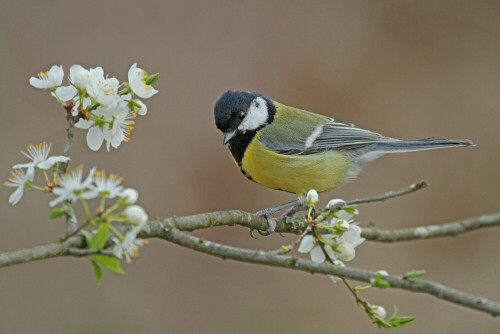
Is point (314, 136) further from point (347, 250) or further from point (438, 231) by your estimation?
point (347, 250)

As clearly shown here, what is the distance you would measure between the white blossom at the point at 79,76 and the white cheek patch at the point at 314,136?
1598mm

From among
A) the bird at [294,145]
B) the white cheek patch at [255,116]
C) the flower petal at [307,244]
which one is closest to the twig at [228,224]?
the flower petal at [307,244]

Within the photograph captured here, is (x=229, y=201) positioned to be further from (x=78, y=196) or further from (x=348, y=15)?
(x=78, y=196)

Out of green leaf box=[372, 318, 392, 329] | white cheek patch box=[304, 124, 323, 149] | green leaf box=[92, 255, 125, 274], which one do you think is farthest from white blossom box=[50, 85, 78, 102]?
white cheek patch box=[304, 124, 323, 149]

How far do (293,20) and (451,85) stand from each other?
1.39 metres

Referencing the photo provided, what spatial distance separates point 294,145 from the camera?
288 cm

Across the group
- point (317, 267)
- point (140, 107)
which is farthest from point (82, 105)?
point (317, 267)

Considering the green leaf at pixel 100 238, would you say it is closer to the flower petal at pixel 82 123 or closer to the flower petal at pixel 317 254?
the flower petal at pixel 82 123

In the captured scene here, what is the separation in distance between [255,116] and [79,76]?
1.51m

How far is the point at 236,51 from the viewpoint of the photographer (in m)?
4.38

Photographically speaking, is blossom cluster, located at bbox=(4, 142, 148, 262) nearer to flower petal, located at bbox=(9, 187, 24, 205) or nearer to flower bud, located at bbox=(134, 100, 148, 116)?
flower petal, located at bbox=(9, 187, 24, 205)

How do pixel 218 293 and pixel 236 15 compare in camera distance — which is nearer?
pixel 218 293

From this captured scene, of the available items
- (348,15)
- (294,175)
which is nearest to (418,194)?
(348,15)

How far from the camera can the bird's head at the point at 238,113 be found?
2.72m
